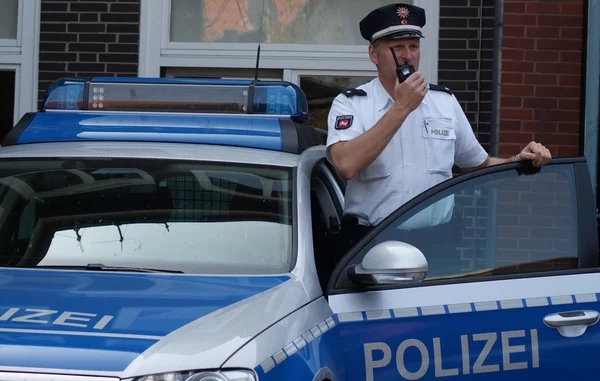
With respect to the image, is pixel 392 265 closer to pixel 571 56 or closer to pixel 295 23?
pixel 571 56

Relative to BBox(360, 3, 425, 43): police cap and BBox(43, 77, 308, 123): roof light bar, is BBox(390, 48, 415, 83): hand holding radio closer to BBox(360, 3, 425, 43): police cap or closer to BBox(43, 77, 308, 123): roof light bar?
BBox(360, 3, 425, 43): police cap

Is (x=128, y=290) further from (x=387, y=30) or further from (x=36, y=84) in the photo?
(x=36, y=84)

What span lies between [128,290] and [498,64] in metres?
4.92

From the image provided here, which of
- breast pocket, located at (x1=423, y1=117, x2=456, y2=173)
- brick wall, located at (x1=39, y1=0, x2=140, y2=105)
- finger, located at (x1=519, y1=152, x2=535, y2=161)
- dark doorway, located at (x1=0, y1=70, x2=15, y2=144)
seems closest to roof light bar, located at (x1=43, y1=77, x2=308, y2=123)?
breast pocket, located at (x1=423, y1=117, x2=456, y2=173)

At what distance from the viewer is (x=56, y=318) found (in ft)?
9.18

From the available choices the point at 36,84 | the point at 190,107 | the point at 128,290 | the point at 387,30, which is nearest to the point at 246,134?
the point at 190,107

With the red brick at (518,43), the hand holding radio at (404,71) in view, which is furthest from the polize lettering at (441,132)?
the red brick at (518,43)

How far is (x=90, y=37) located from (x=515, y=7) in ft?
10.7

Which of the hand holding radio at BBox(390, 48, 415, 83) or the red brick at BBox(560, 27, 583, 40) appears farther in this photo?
the red brick at BBox(560, 27, 583, 40)

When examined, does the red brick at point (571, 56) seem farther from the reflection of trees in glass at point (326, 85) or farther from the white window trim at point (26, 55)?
the white window trim at point (26, 55)

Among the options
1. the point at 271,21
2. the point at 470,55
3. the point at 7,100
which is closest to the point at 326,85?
the point at 271,21

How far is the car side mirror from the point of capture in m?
3.12

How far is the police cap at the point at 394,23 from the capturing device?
164 inches

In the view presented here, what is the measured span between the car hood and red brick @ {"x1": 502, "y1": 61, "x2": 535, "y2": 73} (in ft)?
14.9
